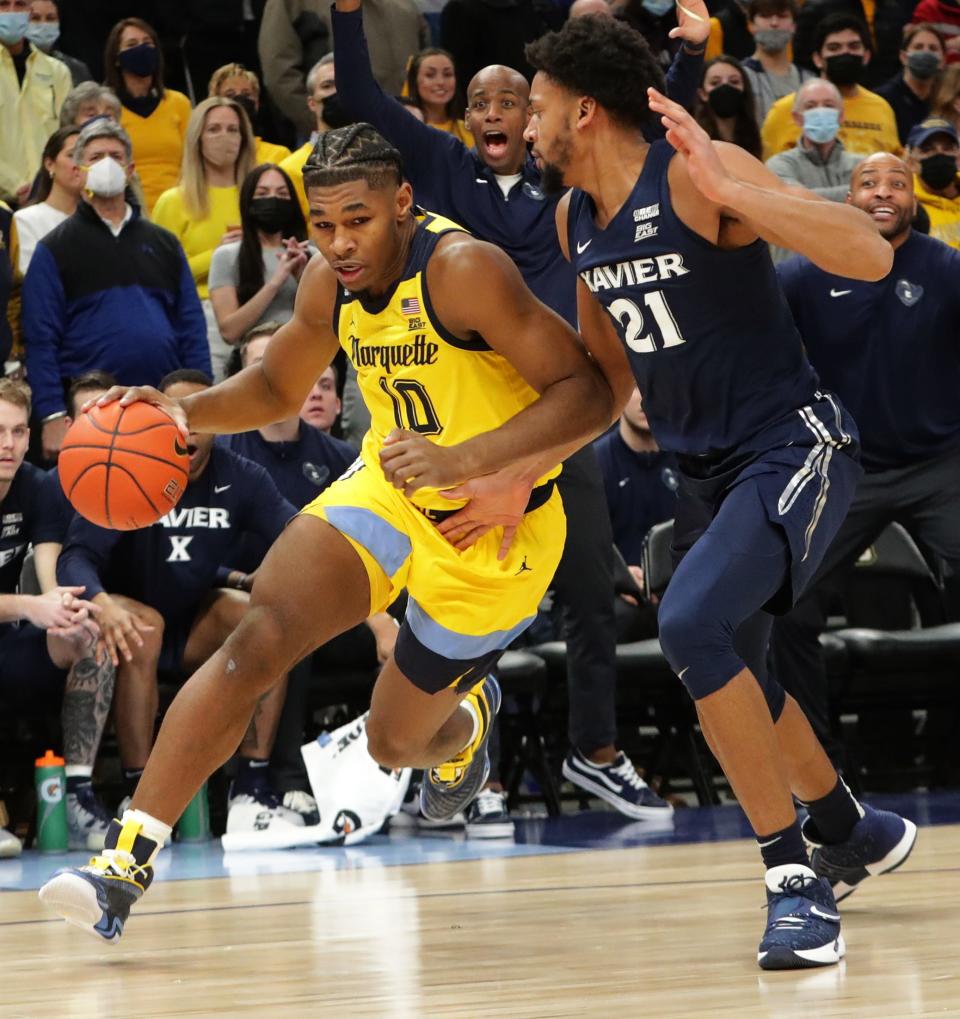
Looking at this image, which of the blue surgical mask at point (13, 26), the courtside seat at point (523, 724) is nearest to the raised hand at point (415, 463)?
the courtside seat at point (523, 724)

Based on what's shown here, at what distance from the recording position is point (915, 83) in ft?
36.8

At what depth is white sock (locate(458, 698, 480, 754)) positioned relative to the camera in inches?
200

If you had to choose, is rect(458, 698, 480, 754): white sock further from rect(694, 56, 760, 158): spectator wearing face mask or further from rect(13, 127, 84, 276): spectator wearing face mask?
rect(694, 56, 760, 158): spectator wearing face mask

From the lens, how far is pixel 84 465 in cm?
417

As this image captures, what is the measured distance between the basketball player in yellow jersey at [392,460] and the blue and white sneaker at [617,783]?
2.33 metres

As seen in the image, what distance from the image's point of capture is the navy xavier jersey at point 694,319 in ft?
12.5

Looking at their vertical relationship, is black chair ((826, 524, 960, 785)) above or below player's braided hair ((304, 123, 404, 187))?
below

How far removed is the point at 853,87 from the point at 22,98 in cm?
495

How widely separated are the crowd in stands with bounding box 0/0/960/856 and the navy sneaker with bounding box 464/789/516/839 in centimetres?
2

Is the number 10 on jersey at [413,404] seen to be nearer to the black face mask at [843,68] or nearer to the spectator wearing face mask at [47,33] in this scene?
the spectator wearing face mask at [47,33]

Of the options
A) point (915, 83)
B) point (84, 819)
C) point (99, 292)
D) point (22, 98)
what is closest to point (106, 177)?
point (99, 292)

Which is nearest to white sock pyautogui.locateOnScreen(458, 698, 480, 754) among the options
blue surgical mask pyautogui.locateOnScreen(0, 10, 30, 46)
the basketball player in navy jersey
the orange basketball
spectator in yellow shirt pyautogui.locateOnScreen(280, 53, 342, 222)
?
the basketball player in navy jersey

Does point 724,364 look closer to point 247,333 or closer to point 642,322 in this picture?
point 642,322

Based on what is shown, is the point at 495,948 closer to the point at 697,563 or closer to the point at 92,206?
the point at 697,563
